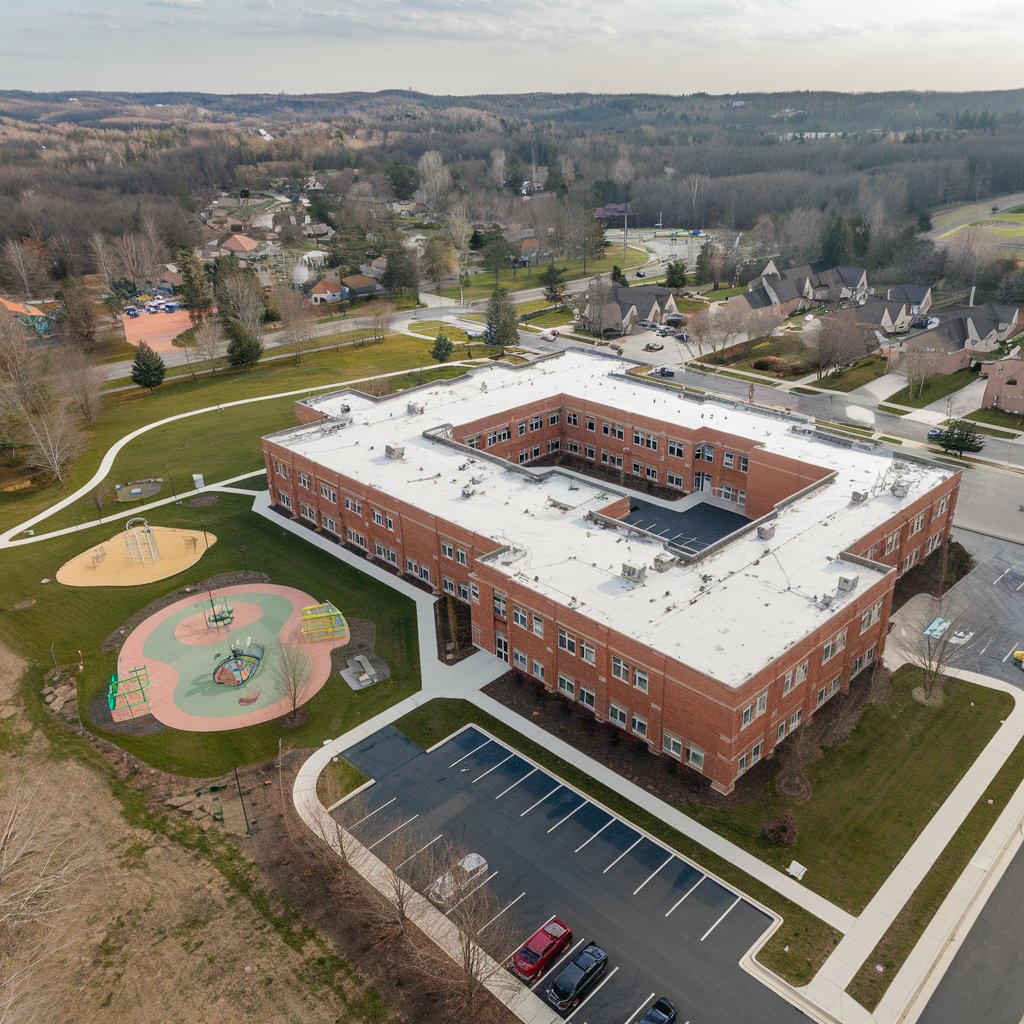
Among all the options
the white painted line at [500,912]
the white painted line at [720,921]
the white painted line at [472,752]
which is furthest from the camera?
the white painted line at [472,752]

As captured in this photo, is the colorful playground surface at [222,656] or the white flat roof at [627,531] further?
the colorful playground surface at [222,656]

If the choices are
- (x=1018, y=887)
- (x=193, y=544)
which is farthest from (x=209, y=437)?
(x=1018, y=887)

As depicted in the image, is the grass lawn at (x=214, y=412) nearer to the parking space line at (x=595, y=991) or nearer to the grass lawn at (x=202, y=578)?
the grass lawn at (x=202, y=578)

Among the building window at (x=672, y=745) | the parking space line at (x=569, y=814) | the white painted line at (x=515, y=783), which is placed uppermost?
the building window at (x=672, y=745)

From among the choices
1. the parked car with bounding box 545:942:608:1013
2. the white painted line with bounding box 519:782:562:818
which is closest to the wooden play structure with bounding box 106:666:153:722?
the white painted line with bounding box 519:782:562:818

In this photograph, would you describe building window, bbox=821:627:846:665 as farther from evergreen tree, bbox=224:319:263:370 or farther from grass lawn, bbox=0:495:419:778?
evergreen tree, bbox=224:319:263:370

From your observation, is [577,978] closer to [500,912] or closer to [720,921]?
[500,912]

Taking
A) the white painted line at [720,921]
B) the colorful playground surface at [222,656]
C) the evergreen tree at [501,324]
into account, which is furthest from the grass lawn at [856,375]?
the white painted line at [720,921]
